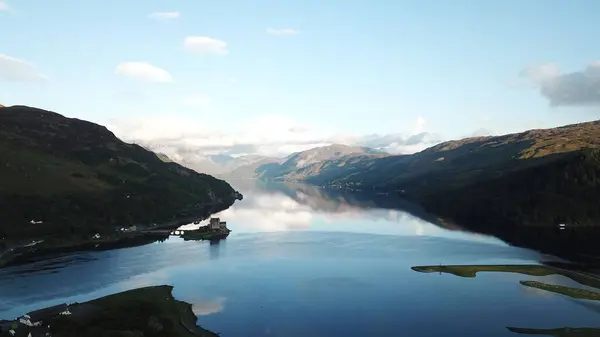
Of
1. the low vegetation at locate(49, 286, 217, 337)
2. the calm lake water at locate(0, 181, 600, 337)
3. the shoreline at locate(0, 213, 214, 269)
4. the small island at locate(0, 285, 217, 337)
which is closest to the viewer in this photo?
the small island at locate(0, 285, 217, 337)

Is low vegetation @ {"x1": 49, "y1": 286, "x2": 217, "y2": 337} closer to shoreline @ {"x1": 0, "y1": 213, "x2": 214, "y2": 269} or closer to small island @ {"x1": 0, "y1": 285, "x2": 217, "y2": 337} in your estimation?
small island @ {"x1": 0, "y1": 285, "x2": 217, "y2": 337}

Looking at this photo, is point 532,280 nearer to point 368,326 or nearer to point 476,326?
point 476,326

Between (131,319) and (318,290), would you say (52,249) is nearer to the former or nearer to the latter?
(131,319)

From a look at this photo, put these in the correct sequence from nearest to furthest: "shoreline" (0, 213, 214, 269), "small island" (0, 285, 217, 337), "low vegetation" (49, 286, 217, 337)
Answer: "small island" (0, 285, 217, 337)
"low vegetation" (49, 286, 217, 337)
"shoreline" (0, 213, 214, 269)

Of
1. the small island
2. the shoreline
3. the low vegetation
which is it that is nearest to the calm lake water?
the low vegetation

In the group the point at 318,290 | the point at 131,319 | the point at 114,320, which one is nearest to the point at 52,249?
the point at 131,319

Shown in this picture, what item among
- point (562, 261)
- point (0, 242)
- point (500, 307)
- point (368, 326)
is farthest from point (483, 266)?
point (0, 242)
